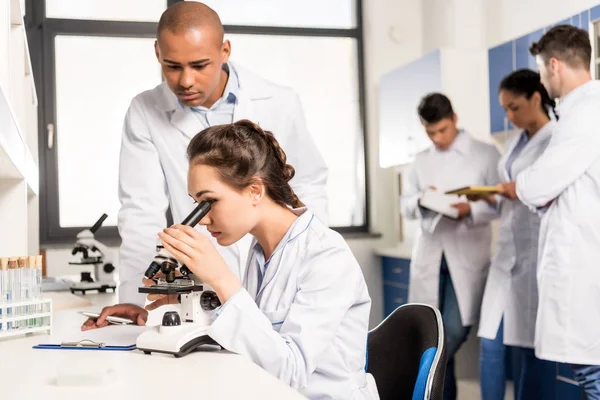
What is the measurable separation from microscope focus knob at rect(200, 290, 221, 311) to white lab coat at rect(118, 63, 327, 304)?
0.55 m

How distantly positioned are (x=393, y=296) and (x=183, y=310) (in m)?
3.38

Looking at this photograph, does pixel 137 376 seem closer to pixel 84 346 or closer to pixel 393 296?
pixel 84 346

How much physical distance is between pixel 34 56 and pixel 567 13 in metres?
3.21

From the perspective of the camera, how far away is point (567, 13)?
3.60m

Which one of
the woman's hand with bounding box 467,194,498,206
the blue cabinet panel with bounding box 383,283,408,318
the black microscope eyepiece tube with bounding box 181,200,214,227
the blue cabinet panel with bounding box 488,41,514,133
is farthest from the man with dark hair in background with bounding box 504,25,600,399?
the blue cabinet panel with bounding box 383,283,408,318

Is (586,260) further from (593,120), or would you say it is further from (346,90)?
(346,90)

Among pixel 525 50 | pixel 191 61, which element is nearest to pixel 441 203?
pixel 525 50

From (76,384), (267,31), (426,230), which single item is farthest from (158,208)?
(267,31)

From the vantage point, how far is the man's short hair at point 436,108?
3.39 metres

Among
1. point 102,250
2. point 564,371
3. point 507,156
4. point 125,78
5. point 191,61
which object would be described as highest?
point 125,78

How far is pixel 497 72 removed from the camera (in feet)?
12.2

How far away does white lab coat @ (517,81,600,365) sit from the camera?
2434mm

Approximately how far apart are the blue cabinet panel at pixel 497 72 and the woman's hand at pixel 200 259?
267 cm

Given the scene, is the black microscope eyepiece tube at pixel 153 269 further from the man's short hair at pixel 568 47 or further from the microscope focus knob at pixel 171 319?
the man's short hair at pixel 568 47
